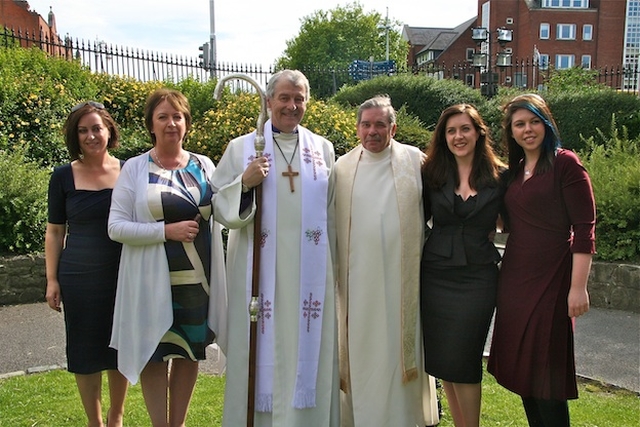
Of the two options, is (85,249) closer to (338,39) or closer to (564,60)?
(338,39)

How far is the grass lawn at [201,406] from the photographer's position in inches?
160

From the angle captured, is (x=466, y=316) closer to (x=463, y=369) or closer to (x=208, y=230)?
(x=463, y=369)

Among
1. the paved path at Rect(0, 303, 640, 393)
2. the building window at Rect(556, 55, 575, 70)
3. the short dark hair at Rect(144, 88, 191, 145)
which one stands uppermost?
the building window at Rect(556, 55, 575, 70)

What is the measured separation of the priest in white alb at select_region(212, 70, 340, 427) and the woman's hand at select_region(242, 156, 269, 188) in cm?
6

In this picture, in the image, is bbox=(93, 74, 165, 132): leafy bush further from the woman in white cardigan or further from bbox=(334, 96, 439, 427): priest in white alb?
bbox=(334, 96, 439, 427): priest in white alb

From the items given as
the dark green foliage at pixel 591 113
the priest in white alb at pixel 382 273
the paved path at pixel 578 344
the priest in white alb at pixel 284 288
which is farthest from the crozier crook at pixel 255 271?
the dark green foliage at pixel 591 113

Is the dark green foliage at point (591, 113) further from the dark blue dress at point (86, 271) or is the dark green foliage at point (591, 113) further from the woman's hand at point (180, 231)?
the dark blue dress at point (86, 271)

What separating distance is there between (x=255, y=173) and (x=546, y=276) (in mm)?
1628

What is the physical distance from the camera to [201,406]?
430 cm

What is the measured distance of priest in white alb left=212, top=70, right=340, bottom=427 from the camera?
11.4ft

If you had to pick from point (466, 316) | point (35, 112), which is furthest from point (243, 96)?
point (466, 316)

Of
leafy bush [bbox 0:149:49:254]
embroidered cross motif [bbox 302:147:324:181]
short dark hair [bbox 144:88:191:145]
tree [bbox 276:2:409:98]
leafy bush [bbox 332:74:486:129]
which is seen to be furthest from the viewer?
tree [bbox 276:2:409:98]

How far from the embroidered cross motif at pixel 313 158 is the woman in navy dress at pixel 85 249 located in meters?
1.12

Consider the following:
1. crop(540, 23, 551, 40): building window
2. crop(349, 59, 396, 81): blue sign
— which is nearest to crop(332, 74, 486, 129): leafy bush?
crop(349, 59, 396, 81): blue sign
